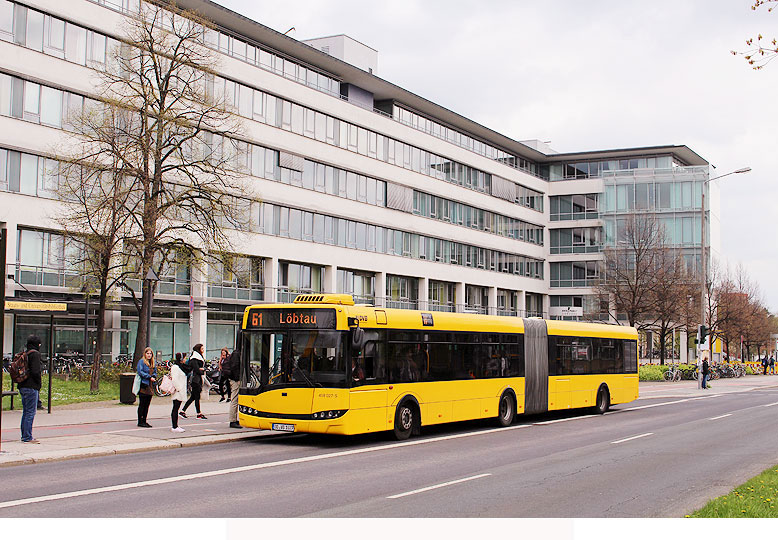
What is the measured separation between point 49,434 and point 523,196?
66.3 metres

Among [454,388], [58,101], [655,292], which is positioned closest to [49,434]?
[454,388]

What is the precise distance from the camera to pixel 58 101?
39.3 metres

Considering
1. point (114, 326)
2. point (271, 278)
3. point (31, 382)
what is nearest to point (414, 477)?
point (31, 382)

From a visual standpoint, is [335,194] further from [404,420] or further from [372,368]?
[372,368]

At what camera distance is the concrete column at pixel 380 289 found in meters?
58.2

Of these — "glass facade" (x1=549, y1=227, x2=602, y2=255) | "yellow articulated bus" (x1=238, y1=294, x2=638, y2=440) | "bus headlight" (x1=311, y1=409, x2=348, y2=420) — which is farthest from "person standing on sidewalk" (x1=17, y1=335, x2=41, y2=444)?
"glass facade" (x1=549, y1=227, x2=602, y2=255)

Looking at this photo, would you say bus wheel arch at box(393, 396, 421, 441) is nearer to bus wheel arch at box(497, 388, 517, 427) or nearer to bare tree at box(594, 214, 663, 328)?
bus wheel arch at box(497, 388, 517, 427)

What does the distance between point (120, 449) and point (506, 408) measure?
Result: 10.3 m

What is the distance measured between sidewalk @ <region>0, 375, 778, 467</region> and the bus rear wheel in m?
3.04

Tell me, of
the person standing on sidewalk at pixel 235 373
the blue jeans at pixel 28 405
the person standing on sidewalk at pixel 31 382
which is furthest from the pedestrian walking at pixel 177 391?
the person standing on sidewalk at pixel 31 382

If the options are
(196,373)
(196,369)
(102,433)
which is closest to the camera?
(102,433)

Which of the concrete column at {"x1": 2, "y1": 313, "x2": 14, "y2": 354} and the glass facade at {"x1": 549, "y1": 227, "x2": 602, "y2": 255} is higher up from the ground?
the glass facade at {"x1": 549, "y1": 227, "x2": 602, "y2": 255}

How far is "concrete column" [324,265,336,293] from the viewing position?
53.9 meters

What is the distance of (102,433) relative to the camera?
18.1 meters
